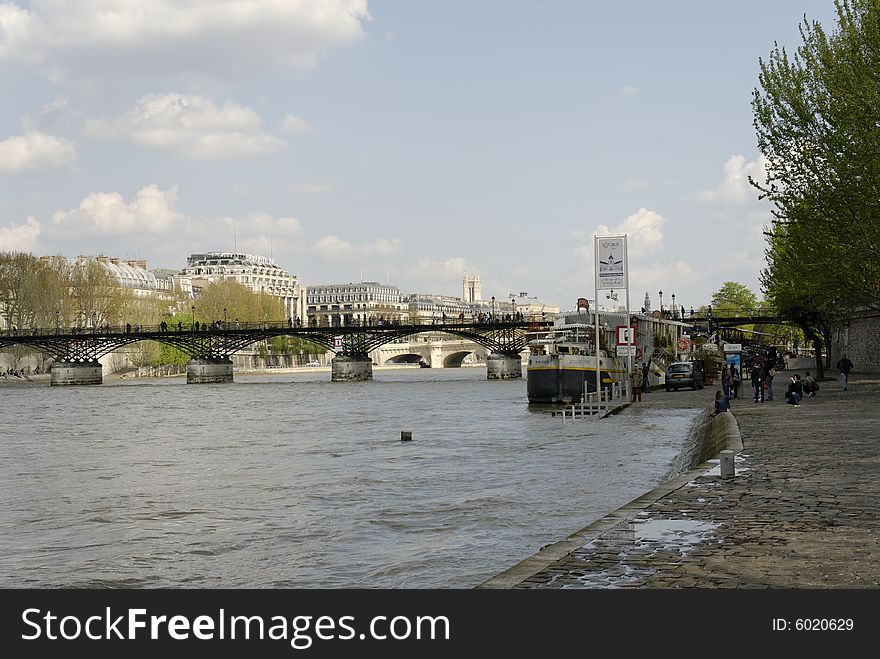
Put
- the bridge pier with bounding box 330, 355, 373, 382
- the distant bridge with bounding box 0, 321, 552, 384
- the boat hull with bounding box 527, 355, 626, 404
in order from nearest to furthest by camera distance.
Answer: the boat hull with bounding box 527, 355, 626, 404 → the distant bridge with bounding box 0, 321, 552, 384 → the bridge pier with bounding box 330, 355, 373, 382

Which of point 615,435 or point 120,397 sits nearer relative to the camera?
point 615,435

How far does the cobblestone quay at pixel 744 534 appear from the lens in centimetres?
1015

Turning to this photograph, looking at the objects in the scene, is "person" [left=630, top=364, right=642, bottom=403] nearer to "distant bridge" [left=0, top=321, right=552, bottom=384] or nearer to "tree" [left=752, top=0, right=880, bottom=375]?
"tree" [left=752, top=0, right=880, bottom=375]

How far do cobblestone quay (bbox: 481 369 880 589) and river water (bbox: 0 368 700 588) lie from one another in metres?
2.56

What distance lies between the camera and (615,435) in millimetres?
36844

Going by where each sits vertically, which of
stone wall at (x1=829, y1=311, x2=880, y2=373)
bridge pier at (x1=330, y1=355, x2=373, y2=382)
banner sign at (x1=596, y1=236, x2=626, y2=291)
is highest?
banner sign at (x1=596, y1=236, x2=626, y2=291)

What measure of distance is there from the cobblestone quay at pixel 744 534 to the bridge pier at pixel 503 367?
323 feet

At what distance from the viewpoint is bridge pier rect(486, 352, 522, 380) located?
120125mm

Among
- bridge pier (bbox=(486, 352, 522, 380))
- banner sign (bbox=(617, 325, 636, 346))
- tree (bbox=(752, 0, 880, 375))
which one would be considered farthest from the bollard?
bridge pier (bbox=(486, 352, 522, 380))

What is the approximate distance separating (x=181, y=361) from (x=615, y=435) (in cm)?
11879
